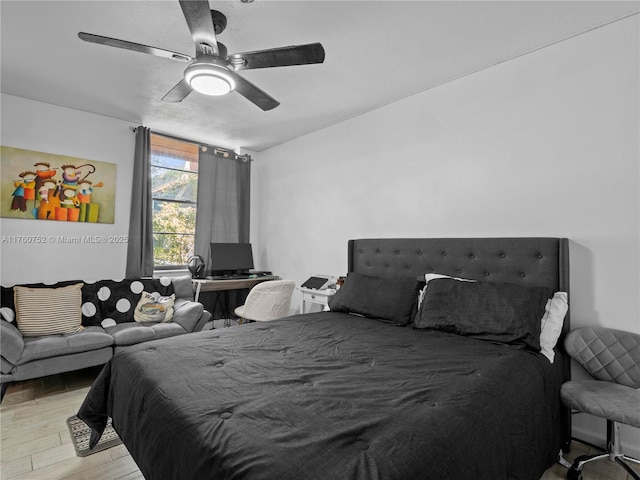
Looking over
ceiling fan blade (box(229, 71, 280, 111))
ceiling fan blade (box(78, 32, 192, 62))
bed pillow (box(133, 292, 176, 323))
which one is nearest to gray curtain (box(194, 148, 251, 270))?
bed pillow (box(133, 292, 176, 323))

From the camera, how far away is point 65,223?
3598 mm

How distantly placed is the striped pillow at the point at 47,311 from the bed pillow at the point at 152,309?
51cm

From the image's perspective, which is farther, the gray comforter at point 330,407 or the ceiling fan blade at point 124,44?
the ceiling fan blade at point 124,44

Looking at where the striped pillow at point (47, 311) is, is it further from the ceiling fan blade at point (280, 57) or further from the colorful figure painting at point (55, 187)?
the ceiling fan blade at point (280, 57)

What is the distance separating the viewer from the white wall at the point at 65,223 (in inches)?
131

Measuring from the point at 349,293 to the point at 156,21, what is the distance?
95.5 inches

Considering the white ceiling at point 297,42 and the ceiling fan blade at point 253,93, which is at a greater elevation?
the white ceiling at point 297,42

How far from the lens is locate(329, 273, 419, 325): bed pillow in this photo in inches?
104

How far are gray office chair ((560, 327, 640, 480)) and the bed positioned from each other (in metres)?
0.10

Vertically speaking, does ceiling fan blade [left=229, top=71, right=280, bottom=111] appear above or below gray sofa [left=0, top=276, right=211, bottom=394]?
above

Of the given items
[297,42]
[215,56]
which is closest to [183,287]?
[215,56]

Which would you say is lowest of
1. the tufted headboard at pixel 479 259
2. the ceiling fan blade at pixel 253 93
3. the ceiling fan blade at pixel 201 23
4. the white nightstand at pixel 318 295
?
the white nightstand at pixel 318 295

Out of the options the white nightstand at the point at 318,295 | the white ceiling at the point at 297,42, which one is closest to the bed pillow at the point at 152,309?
the white nightstand at the point at 318,295

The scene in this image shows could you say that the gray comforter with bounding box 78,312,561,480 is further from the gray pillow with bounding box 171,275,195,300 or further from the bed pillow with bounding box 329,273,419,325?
the gray pillow with bounding box 171,275,195,300
